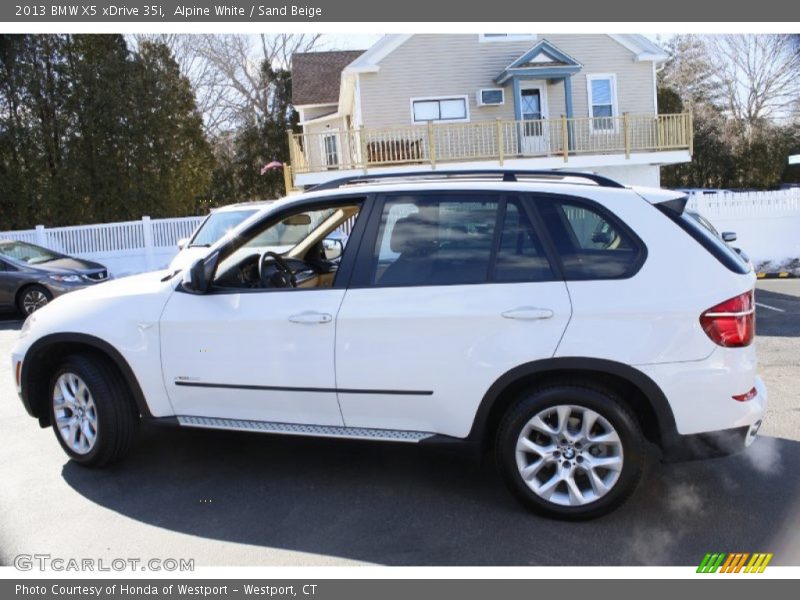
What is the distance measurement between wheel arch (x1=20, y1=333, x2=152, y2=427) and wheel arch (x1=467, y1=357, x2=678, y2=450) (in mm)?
2174

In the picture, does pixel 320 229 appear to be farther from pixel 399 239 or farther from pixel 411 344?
pixel 411 344

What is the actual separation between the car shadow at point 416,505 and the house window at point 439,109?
58.0 feet

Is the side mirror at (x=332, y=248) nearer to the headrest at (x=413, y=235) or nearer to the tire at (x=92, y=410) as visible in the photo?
the headrest at (x=413, y=235)

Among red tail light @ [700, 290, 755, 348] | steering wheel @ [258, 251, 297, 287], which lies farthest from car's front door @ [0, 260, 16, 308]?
red tail light @ [700, 290, 755, 348]

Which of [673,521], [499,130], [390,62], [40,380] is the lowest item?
[673,521]

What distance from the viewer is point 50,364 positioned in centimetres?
490

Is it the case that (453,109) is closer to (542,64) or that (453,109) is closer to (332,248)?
(542,64)

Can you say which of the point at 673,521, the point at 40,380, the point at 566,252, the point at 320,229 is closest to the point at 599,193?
Answer: the point at 566,252

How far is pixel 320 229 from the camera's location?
5.49m

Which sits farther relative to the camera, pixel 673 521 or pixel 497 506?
pixel 497 506

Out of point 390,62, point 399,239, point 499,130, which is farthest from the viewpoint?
point 390,62

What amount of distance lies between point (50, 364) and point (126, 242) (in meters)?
14.4

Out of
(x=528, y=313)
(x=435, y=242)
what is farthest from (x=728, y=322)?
(x=435, y=242)

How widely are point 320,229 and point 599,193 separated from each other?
2257 mm
